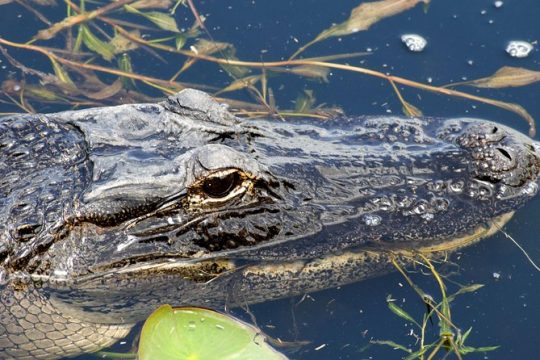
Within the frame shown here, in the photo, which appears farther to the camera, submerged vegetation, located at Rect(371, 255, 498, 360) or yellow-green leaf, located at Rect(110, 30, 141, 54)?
yellow-green leaf, located at Rect(110, 30, 141, 54)

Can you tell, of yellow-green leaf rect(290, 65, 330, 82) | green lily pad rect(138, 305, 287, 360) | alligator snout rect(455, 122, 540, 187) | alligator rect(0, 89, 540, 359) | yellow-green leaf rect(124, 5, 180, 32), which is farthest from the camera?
yellow-green leaf rect(124, 5, 180, 32)

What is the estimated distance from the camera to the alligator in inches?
121

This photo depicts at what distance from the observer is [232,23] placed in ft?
16.5

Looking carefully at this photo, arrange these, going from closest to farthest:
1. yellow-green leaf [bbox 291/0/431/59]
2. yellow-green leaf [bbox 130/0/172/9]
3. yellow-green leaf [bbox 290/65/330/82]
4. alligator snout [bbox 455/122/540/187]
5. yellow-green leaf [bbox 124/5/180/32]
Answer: alligator snout [bbox 455/122/540/187] < yellow-green leaf [bbox 290/65/330/82] < yellow-green leaf [bbox 291/0/431/59] < yellow-green leaf [bbox 124/5/180/32] < yellow-green leaf [bbox 130/0/172/9]

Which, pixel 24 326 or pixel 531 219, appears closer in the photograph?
pixel 24 326

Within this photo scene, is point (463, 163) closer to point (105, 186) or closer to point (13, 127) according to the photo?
point (105, 186)

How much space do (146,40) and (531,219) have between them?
2.72m

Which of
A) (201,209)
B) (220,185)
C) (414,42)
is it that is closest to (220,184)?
(220,185)

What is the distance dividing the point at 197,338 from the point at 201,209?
53cm

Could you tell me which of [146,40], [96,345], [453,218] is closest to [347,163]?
[453,218]

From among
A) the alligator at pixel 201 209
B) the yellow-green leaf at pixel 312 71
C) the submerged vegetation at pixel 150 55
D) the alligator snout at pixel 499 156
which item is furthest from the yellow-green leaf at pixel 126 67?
the alligator snout at pixel 499 156

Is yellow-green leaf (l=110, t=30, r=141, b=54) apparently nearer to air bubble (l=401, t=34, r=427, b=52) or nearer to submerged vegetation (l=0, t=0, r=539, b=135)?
submerged vegetation (l=0, t=0, r=539, b=135)

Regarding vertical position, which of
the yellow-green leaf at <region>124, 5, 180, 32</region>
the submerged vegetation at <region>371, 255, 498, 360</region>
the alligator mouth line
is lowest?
the submerged vegetation at <region>371, 255, 498, 360</region>

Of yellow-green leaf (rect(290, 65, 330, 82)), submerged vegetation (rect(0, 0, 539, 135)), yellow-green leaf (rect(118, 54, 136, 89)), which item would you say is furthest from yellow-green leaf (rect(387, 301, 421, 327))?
yellow-green leaf (rect(118, 54, 136, 89))
